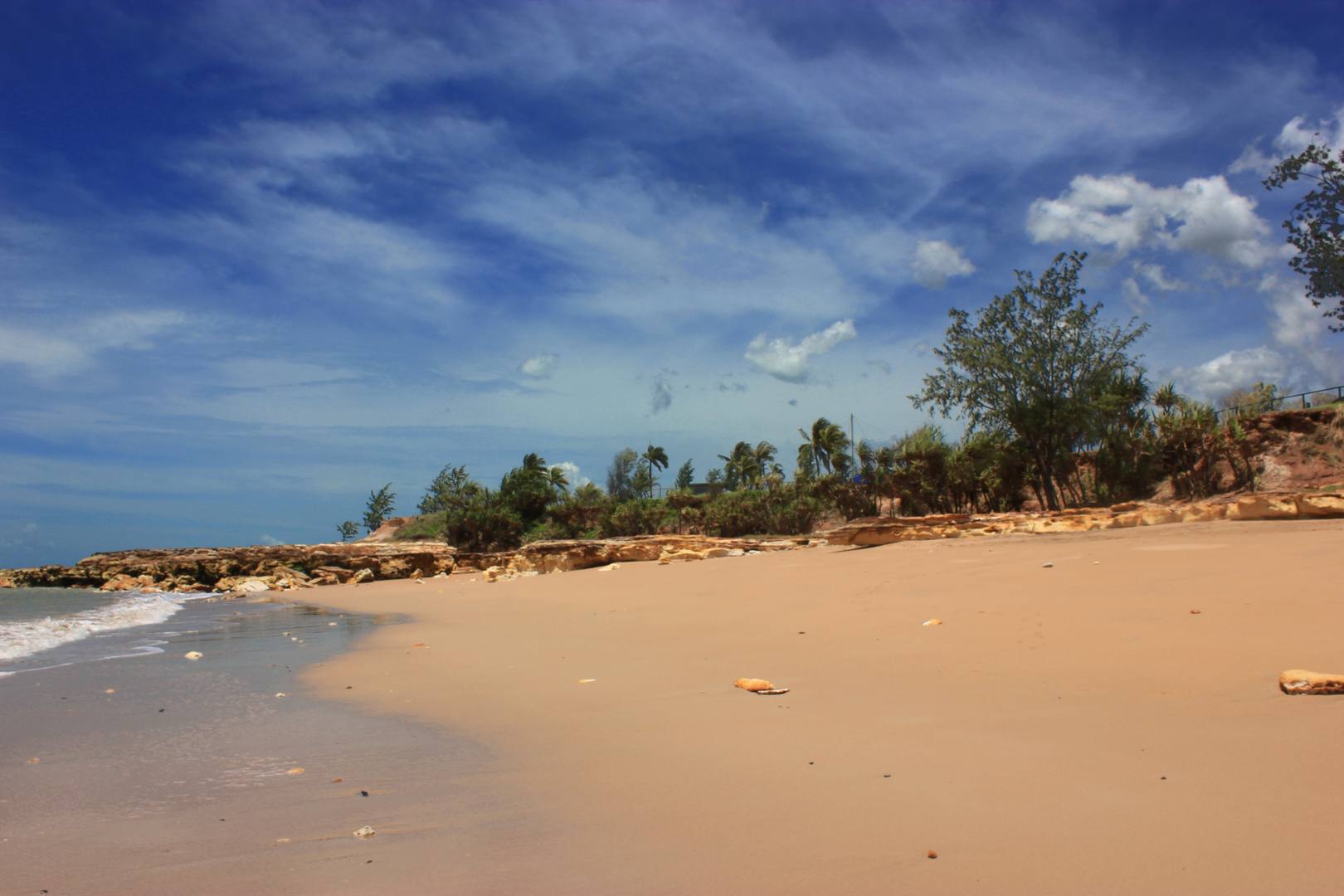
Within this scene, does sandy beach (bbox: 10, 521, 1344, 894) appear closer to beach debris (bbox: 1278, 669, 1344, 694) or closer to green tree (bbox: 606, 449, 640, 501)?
beach debris (bbox: 1278, 669, 1344, 694)

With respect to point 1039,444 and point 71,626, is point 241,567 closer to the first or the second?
point 71,626

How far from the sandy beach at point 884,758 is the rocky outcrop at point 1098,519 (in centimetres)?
349

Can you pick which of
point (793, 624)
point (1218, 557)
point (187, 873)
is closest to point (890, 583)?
point (793, 624)

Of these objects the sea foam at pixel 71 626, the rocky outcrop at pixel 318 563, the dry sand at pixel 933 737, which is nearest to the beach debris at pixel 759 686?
the dry sand at pixel 933 737

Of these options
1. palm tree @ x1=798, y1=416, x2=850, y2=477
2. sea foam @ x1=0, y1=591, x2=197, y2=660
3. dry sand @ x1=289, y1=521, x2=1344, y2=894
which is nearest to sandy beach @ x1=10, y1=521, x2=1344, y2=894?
dry sand @ x1=289, y1=521, x2=1344, y2=894

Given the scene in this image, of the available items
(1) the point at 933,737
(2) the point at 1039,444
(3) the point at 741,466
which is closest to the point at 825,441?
(3) the point at 741,466

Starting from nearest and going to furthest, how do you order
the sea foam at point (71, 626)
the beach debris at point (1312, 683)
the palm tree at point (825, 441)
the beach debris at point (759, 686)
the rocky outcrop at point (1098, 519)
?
the beach debris at point (1312, 683), the beach debris at point (759, 686), the sea foam at point (71, 626), the rocky outcrop at point (1098, 519), the palm tree at point (825, 441)

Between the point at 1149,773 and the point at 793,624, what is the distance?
3.38 metres

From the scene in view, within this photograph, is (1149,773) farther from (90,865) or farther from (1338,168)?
(1338,168)

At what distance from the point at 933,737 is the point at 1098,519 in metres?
9.16

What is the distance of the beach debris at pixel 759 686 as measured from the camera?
11.5 ft

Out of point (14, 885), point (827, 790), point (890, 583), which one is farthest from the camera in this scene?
point (890, 583)

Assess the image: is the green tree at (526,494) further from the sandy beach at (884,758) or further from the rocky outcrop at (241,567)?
the sandy beach at (884,758)

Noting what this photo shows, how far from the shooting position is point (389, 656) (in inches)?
230
